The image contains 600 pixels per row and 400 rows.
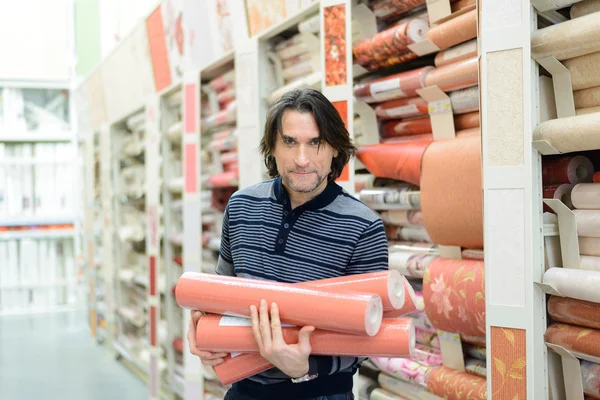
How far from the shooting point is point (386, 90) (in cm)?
195

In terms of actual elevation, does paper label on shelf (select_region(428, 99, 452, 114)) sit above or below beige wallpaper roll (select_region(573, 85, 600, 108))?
above

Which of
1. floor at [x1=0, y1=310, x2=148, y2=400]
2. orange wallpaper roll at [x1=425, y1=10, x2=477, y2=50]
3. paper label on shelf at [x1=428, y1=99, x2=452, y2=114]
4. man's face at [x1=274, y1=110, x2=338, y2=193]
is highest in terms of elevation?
orange wallpaper roll at [x1=425, y1=10, x2=477, y2=50]

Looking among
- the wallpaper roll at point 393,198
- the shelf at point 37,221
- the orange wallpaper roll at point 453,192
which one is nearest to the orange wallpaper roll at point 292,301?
the orange wallpaper roll at point 453,192

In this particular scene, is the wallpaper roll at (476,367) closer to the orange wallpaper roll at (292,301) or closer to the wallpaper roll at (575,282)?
the wallpaper roll at (575,282)

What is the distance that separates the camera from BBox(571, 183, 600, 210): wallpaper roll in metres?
1.31

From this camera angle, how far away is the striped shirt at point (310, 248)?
131 centimetres

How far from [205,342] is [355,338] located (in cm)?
29

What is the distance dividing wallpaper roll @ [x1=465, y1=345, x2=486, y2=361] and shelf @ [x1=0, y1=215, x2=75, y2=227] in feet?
20.2

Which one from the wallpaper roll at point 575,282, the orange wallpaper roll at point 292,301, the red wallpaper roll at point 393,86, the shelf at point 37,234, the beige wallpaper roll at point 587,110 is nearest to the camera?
the orange wallpaper roll at point 292,301

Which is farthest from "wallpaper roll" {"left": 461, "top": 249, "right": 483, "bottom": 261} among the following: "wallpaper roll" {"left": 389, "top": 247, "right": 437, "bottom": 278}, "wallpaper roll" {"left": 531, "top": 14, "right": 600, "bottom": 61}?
"wallpaper roll" {"left": 531, "top": 14, "right": 600, "bottom": 61}

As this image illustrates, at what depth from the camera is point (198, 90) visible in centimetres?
321

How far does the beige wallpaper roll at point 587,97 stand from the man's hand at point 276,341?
749 mm

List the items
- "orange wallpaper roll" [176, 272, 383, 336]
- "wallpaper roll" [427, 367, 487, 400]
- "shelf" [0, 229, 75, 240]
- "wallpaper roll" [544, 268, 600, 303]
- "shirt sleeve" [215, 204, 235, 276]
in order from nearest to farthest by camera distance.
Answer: "orange wallpaper roll" [176, 272, 383, 336]
"wallpaper roll" [544, 268, 600, 303]
"shirt sleeve" [215, 204, 235, 276]
"wallpaper roll" [427, 367, 487, 400]
"shelf" [0, 229, 75, 240]

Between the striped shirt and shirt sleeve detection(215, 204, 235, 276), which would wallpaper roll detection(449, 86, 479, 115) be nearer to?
the striped shirt
